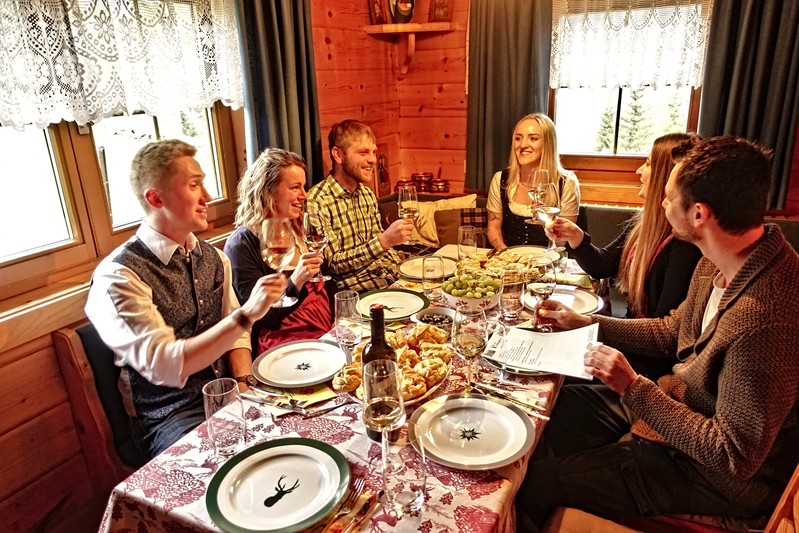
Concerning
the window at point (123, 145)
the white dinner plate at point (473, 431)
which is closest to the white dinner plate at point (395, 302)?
the white dinner plate at point (473, 431)

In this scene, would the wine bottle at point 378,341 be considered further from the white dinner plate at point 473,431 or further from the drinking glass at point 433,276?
the drinking glass at point 433,276

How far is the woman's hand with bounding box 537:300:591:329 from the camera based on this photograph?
1765 mm

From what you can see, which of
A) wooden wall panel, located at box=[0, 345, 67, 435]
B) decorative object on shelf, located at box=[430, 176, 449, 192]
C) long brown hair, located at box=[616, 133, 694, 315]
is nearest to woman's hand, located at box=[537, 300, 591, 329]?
long brown hair, located at box=[616, 133, 694, 315]

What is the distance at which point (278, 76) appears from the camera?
9.04ft

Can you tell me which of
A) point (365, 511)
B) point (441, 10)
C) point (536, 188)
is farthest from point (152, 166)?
point (441, 10)

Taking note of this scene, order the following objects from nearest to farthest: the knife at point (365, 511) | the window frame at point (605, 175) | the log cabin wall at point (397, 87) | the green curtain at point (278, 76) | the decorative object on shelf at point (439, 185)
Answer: the knife at point (365, 511)
the green curtain at point (278, 76)
the log cabin wall at point (397, 87)
the window frame at point (605, 175)
the decorative object on shelf at point (439, 185)

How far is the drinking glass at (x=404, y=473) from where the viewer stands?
1037mm

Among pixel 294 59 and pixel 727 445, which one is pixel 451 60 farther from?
pixel 727 445

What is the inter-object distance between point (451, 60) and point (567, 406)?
107 inches

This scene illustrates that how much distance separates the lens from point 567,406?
74.2 inches

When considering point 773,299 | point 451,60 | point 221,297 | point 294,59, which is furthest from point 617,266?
point 451,60

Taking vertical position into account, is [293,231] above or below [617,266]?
above

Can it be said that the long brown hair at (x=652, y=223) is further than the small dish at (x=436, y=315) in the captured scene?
Yes

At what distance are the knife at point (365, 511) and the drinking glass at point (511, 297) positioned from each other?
0.88 m
